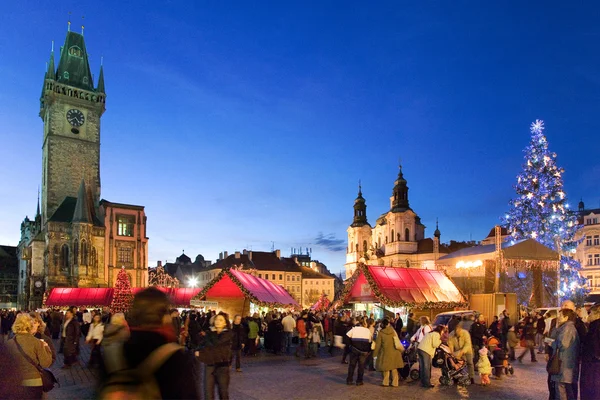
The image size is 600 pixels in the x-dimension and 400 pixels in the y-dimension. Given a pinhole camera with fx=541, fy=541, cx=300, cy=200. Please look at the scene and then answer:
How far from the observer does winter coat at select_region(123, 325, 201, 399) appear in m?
3.58

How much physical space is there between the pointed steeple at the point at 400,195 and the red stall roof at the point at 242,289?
67.8m

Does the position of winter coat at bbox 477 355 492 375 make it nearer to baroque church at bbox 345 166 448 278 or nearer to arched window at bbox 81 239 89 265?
arched window at bbox 81 239 89 265

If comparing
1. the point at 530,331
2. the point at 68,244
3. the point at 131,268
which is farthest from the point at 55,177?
the point at 530,331

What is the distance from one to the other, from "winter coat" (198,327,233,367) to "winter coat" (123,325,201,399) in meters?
4.19

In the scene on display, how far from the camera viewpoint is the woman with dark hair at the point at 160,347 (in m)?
3.59

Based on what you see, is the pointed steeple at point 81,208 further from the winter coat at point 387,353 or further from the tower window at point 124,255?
the winter coat at point 387,353

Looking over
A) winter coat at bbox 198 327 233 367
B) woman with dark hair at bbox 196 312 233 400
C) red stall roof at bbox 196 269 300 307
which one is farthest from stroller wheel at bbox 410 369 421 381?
red stall roof at bbox 196 269 300 307

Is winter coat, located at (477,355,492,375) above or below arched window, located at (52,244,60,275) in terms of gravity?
below

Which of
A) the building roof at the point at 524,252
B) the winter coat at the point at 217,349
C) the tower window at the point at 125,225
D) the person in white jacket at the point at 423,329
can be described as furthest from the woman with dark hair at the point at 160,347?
the tower window at the point at 125,225

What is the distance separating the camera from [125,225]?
56.5 meters

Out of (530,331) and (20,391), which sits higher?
(20,391)

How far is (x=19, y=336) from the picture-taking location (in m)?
5.89

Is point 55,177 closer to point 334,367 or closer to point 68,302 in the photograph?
point 68,302

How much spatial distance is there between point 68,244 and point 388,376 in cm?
4725
